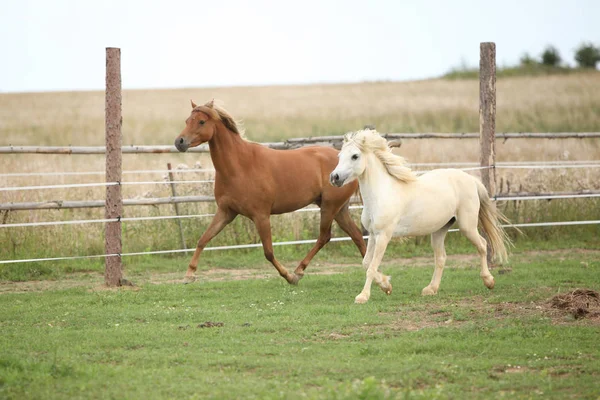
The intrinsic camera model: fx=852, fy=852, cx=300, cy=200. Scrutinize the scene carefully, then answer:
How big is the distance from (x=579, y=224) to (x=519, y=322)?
23.3 ft

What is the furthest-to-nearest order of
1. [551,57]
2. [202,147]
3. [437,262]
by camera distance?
[551,57]
[202,147]
[437,262]

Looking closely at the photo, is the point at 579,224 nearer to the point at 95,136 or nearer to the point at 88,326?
the point at 88,326

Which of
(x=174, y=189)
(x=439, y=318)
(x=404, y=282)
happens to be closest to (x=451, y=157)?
(x=174, y=189)

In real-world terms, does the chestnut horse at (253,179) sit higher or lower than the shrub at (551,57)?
lower

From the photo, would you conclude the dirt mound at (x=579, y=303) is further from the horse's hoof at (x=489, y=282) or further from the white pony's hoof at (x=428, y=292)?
the white pony's hoof at (x=428, y=292)

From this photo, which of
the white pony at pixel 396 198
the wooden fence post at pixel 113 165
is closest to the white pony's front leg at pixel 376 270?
the white pony at pixel 396 198

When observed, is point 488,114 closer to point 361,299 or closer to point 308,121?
point 361,299

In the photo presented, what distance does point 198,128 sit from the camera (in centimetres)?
963

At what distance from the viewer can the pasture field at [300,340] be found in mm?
5402

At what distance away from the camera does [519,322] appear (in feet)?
24.1

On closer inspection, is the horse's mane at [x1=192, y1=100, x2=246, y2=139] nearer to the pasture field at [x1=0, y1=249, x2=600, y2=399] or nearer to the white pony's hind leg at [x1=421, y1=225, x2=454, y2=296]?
the pasture field at [x1=0, y1=249, x2=600, y2=399]

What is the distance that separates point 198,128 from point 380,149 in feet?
7.14

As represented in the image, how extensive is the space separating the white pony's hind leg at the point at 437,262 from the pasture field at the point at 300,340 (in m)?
0.15

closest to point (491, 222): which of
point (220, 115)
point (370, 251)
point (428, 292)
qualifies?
point (428, 292)
